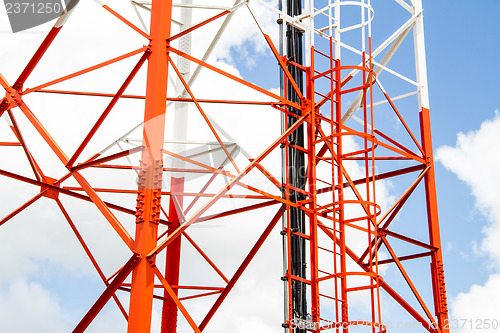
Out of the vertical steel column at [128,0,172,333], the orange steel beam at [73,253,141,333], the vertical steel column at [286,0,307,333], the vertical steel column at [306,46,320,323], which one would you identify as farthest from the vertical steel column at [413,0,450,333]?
the orange steel beam at [73,253,141,333]

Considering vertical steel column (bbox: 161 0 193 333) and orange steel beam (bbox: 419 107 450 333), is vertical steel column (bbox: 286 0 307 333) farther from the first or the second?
vertical steel column (bbox: 161 0 193 333)

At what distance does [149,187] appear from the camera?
13.9 metres

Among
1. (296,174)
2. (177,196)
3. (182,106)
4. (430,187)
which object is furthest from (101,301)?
(430,187)

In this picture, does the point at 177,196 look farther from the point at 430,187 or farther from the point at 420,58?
the point at 420,58

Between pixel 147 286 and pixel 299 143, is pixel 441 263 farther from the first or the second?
pixel 147 286

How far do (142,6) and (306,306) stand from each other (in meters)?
11.1

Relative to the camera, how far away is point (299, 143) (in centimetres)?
1892

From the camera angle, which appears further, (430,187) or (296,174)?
(430,187)

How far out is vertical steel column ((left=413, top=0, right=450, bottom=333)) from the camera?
19.0 metres

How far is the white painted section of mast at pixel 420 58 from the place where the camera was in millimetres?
21000

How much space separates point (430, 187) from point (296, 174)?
4413mm

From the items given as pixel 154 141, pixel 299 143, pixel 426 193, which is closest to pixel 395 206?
pixel 426 193

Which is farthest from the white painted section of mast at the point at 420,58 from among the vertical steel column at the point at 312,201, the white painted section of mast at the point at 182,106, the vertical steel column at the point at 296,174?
the white painted section of mast at the point at 182,106

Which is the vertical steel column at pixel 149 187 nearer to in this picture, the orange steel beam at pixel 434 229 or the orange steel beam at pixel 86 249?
the orange steel beam at pixel 86 249
